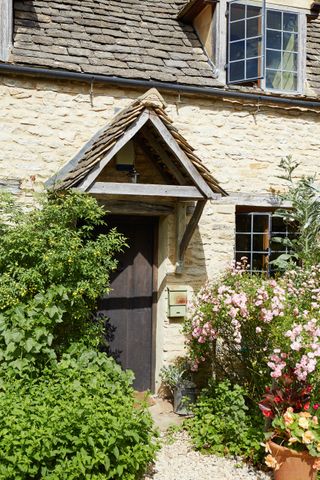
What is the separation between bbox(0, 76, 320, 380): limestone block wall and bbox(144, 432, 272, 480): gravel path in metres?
1.77

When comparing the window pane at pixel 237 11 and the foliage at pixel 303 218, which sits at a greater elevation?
the window pane at pixel 237 11

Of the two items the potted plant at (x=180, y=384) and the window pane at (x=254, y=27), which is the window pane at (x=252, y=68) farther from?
the potted plant at (x=180, y=384)

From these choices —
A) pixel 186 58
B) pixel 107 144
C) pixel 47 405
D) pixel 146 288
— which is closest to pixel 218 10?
pixel 186 58

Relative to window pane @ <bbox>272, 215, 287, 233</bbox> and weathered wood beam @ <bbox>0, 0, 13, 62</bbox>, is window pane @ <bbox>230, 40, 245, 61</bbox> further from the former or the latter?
weathered wood beam @ <bbox>0, 0, 13, 62</bbox>

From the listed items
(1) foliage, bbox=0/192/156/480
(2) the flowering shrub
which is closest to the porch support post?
(2) the flowering shrub

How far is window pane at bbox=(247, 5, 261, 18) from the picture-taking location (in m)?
7.73

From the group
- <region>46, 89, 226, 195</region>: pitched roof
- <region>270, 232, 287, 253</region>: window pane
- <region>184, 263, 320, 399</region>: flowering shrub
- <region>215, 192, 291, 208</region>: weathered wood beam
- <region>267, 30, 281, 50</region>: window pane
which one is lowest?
<region>184, 263, 320, 399</region>: flowering shrub

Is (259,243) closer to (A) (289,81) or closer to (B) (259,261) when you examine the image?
(B) (259,261)

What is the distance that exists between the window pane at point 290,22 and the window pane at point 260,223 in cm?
290

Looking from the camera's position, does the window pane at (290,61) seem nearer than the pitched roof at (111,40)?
No

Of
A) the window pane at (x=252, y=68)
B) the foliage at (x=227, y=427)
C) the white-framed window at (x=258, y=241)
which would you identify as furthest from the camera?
the white-framed window at (x=258, y=241)

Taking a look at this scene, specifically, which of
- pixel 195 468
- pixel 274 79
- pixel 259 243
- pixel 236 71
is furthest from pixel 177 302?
pixel 274 79

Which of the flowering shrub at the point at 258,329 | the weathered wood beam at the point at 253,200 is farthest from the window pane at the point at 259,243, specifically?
the flowering shrub at the point at 258,329

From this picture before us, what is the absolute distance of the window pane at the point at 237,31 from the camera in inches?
305
